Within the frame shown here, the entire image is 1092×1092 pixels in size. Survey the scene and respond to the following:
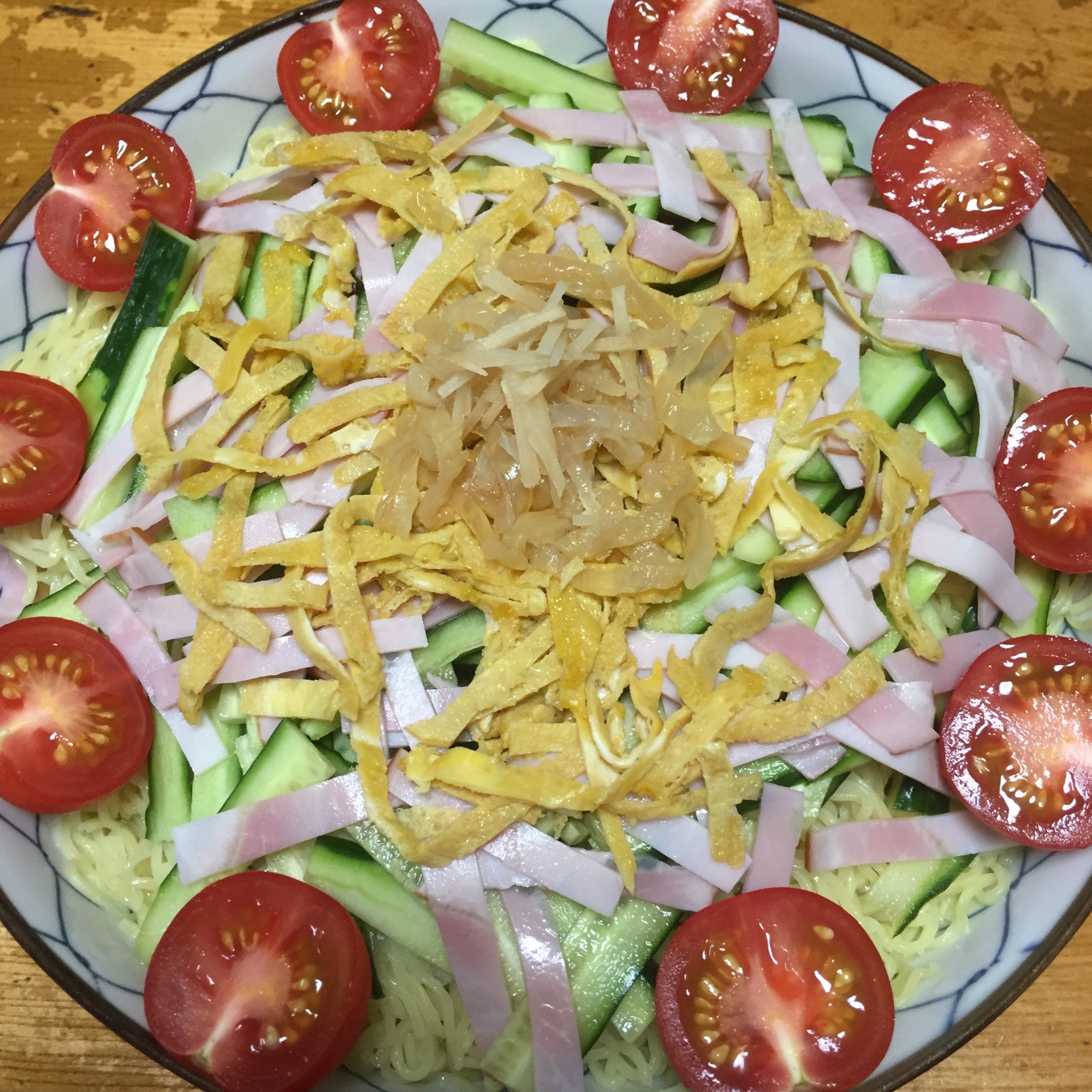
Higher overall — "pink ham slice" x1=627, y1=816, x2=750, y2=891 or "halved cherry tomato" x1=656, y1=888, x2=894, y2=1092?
"pink ham slice" x1=627, y1=816, x2=750, y2=891

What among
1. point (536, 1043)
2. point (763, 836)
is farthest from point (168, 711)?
point (763, 836)

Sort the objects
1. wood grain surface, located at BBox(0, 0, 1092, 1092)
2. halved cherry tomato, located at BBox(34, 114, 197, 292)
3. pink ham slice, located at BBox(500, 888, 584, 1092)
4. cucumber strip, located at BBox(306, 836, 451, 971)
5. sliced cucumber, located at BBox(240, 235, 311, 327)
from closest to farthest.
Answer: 1. pink ham slice, located at BBox(500, 888, 584, 1092)
2. cucumber strip, located at BBox(306, 836, 451, 971)
3. sliced cucumber, located at BBox(240, 235, 311, 327)
4. halved cherry tomato, located at BBox(34, 114, 197, 292)
5. wood grain surface, located at BBox(0, 0, 1092, 1092)

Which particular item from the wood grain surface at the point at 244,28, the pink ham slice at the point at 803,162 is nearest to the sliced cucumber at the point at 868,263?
the pink ham slice at the point at 803,162

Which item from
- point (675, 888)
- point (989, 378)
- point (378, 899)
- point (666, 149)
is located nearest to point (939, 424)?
point (989, 378)

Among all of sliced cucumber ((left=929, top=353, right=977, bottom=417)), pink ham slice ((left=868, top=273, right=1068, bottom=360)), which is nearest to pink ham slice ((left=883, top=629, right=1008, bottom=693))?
sliced cucumber ((left=929, top=353, right=977, bottom=417))

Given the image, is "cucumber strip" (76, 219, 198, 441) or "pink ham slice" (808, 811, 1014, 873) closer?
"pink ham slice" (808, 811, 1014, 873)

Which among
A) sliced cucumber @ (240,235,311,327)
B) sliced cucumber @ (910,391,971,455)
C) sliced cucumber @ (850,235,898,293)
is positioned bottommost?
sliced cucumber @ (910,391,971,455)

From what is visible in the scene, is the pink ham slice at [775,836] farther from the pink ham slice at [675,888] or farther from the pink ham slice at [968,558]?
the pink ham slice at [968,558]

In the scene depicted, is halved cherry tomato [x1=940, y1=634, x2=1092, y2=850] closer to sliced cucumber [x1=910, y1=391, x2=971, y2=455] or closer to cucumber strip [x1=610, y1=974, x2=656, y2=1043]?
sliced cucumber [x1=910, y1=391, x2=971, y2=455]
